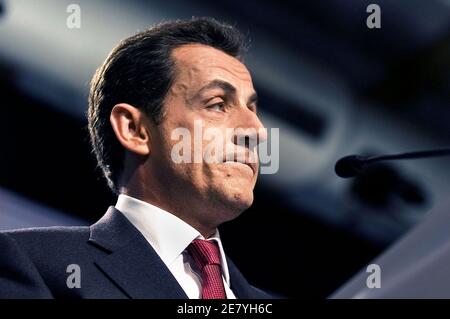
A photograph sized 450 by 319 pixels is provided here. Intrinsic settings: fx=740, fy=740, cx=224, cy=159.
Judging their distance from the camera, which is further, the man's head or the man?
the man's head

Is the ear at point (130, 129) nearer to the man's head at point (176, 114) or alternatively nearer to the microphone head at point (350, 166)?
the man's head at point (176, 114)

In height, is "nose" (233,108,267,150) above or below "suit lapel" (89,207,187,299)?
above

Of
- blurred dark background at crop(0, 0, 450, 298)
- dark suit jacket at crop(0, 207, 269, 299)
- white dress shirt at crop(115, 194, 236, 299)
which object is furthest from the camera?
blurred dark background at crop(0, 0, 450, 298)

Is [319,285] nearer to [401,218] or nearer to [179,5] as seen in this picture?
[401,218]

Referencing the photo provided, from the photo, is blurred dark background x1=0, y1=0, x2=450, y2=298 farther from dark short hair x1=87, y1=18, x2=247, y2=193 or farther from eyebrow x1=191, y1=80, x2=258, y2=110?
eyebrow x1=191, y1=80, x2=258, y2=110

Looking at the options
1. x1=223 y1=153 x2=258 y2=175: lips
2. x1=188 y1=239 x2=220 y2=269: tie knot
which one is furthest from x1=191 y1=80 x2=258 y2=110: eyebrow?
x1=188 y1=239 x2=220 y2=269: tie knot

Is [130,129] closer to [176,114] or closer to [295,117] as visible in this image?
[176,114]

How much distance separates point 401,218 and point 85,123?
2.32 ft

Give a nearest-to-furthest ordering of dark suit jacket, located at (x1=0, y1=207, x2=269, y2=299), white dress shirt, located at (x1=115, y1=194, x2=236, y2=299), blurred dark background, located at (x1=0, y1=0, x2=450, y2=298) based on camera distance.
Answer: dark suit jacket, located at (x1=0, y1=207, x2=269, y2=299) < white dress shirt, located at (x1=115, y1=194, x2=236, y2=299) < blurred dark background, located at (x1=0, y1=0, x2=450, y2=298)

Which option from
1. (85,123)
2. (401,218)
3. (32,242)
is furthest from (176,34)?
(401,218)

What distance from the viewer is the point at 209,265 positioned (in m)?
0.94

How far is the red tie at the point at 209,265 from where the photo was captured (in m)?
0.91

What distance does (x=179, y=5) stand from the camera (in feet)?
4.27

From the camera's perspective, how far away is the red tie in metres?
0.91
